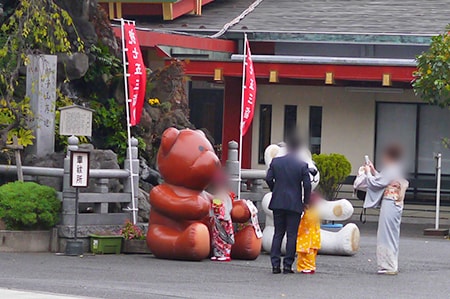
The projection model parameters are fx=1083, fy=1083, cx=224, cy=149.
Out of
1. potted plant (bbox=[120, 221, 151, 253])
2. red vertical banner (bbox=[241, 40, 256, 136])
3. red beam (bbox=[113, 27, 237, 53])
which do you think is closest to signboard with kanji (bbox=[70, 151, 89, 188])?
potted plant (bbox=[120, 221, 151, 253])

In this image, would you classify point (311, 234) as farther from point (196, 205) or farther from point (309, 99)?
point (309, 99)

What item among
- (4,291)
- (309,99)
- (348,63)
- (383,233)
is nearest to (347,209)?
(383,233)

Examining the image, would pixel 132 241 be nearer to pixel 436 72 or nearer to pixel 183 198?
pixel 183 198

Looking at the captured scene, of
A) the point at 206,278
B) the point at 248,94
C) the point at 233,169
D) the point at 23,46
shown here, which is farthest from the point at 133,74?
the point at 206,278

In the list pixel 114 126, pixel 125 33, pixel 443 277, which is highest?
pixel 125 33

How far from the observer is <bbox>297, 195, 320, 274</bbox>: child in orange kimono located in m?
15.3

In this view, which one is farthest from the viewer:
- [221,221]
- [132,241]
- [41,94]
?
[41,94]

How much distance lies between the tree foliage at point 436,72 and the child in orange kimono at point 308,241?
8.18 meters

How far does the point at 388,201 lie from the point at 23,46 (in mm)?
6377

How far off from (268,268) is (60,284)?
3.87 m

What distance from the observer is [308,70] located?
26.8 metres

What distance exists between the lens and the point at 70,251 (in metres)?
16.3

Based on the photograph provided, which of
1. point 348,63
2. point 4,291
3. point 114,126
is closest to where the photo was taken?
point 4,291

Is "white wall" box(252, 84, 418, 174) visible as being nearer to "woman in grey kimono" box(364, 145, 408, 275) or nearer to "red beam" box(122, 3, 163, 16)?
"red beam" box(122, 3, 163, 16)
